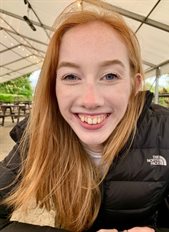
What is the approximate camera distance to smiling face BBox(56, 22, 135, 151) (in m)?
1.00

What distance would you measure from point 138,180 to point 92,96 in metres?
0.37

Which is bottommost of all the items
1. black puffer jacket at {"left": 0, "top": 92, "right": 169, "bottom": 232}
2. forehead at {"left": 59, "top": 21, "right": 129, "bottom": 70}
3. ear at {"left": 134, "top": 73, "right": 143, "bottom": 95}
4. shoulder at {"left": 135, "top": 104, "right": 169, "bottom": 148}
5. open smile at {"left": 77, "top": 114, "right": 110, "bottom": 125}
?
black puffer jacket at {"left": 0, "top": 92, "right": 169, "bottom": 232}

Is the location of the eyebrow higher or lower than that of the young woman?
higher

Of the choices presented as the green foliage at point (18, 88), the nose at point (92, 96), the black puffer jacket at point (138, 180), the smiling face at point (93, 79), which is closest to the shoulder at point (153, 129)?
the black puffer jacket at point (138, 180)

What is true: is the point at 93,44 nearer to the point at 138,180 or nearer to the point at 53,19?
the point at 138,180

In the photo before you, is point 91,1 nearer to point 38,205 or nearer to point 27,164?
point 27,164

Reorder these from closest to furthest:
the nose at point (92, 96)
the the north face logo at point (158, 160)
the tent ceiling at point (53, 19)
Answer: the nose at point (92, 96) → the the north face logo at point (158, 160) → the tent ceiling at point (53, 19)

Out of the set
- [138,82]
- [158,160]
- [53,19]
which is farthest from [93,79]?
[53,19]

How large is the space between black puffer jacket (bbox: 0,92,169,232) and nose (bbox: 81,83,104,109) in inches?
9.9

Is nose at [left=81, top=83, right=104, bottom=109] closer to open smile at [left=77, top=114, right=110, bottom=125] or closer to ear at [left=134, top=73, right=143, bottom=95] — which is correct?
open smile at [left=77, top=114, right=110, bottom=125]

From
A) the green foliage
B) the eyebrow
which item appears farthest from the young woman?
the green foliage

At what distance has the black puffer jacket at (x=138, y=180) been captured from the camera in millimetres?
1137

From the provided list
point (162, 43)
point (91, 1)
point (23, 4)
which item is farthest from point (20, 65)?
point (91, 1)

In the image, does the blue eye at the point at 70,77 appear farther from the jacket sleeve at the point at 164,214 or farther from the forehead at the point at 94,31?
the jacket sleeve at the point at 164,214
